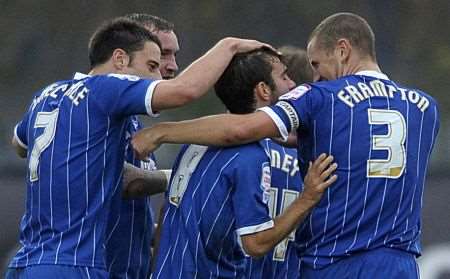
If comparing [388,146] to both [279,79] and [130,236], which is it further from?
[130,236]

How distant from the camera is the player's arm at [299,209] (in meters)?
4.84

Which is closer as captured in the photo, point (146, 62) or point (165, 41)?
point (146, 62)

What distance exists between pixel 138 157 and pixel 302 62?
107cm

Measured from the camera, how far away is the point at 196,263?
490 cm

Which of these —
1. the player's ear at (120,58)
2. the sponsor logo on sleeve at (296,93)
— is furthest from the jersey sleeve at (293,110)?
the player's ear at (120,58)

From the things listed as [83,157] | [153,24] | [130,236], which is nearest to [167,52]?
[153,24]

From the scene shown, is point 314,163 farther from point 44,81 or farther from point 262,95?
point 44,81

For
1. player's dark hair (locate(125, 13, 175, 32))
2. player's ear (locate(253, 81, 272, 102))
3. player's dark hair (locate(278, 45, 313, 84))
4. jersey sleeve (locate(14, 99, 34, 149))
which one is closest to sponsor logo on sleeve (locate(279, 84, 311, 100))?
player's ear (locate(253, 81, 272, 102))

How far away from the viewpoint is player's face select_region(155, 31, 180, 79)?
19.5 ft

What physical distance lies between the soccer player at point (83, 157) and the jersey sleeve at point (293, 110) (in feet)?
0.80

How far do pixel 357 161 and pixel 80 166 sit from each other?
38.7 inches

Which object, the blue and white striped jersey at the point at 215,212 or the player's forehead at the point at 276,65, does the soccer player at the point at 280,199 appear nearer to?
the player's forehead at the point at 276,65

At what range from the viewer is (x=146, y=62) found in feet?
16.9

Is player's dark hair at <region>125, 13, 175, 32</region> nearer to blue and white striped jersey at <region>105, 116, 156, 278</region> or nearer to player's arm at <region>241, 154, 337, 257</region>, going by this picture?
blue and white striped jersey at <region>105, 116, 156, 278</region>
